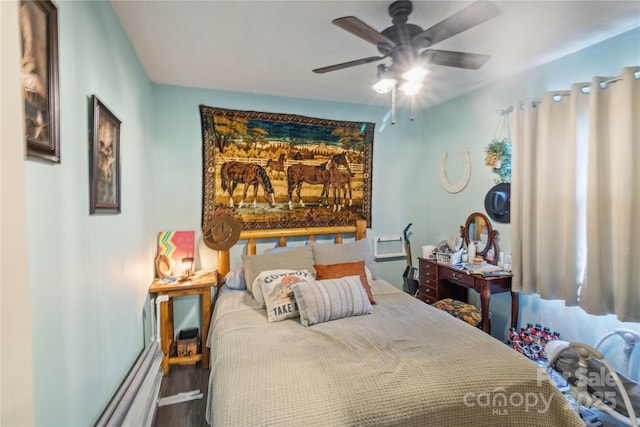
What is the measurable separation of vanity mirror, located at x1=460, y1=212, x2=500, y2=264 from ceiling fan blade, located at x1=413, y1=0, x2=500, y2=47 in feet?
6.50

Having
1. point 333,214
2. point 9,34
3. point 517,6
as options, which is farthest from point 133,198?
point 517,6

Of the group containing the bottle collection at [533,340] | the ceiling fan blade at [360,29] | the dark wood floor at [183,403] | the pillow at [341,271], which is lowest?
the dark wood floor at [183,403]

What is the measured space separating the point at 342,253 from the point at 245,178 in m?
1.24

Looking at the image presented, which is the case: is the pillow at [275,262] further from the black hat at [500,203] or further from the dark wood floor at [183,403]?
the black hat at [500,203]

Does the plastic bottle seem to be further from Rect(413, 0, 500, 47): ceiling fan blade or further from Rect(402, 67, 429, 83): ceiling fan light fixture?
Rect(413, 0, 500, 47): ceiling fan blade

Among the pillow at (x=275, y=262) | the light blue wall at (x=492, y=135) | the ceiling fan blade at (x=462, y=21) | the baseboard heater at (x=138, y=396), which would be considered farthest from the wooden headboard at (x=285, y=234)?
the ceiling fan blade at (x=462, y=21)

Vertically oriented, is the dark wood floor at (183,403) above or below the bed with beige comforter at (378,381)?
below

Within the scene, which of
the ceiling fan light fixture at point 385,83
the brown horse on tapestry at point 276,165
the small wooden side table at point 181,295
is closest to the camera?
the ceiling fan light fixture at point 385,83

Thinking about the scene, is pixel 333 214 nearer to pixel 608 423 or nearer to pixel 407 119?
pixel 407 119

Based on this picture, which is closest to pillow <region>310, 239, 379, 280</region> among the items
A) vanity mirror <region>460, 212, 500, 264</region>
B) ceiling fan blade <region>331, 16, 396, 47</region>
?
vanity mirror <region>460, 212, 500, 264</region>

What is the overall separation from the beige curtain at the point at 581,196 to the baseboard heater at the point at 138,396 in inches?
110

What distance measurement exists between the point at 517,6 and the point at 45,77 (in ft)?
7.30

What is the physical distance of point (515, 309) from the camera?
8.18ft

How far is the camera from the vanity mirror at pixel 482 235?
2.70m
